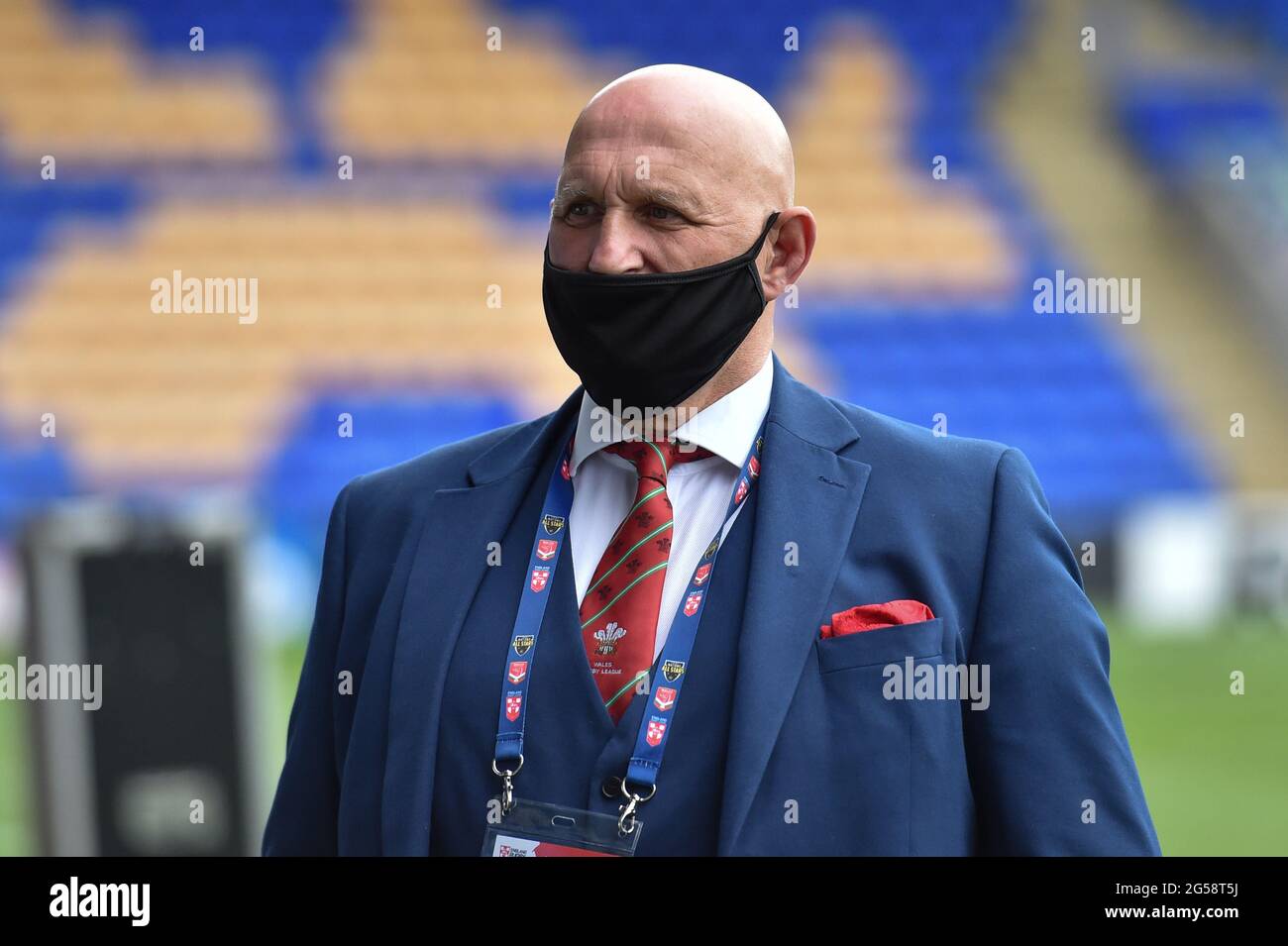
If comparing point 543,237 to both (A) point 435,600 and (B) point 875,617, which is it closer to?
(A) point 435,600

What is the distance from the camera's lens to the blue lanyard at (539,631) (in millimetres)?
1674

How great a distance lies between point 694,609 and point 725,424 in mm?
254

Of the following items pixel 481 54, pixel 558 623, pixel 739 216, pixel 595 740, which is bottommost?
pixel 595 740

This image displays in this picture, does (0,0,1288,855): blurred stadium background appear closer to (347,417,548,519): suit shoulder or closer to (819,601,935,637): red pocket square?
(347,417,548,519): suit shoulder

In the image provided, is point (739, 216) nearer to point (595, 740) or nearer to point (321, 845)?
point (595, 740)

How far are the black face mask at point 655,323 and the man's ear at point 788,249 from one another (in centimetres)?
2

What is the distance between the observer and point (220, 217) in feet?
32.7

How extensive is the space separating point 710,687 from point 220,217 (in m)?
8.93

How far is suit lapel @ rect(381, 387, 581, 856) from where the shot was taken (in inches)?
67.9

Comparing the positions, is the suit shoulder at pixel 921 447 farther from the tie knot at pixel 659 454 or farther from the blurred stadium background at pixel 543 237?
the blurred stadium background at pixel 543 237

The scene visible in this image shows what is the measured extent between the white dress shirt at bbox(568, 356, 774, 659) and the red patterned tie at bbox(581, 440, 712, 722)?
2 cm

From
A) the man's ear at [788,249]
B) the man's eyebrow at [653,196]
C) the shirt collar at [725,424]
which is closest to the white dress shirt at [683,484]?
the shirt collar at [725,424]
